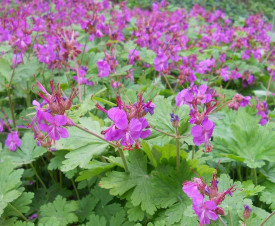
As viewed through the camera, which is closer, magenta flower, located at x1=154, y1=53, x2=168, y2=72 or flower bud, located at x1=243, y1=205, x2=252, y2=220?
flower bud, located at x1=243, y1=205, x2=252, y2=220

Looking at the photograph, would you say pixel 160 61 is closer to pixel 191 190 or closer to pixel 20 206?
pixel 20 206

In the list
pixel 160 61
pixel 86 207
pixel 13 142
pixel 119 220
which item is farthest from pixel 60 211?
pixel 160 61

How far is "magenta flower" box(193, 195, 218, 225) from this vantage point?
4.11 feet

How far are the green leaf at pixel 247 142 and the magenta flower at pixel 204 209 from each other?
90 cm

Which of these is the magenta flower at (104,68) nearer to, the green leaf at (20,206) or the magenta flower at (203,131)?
the green leaf at (20,206)

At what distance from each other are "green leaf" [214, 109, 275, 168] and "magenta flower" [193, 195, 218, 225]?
0.90 meters

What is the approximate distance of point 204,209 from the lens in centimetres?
127

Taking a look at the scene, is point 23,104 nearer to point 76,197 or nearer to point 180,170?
point 76,197

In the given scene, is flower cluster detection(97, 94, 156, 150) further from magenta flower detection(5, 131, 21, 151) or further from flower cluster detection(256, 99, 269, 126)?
flower cluster detection(256, 99, 269, 126)

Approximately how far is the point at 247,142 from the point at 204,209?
3.93 feet

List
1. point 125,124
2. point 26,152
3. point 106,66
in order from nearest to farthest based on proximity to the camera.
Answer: point 125,124
point 26,152
point 106,66

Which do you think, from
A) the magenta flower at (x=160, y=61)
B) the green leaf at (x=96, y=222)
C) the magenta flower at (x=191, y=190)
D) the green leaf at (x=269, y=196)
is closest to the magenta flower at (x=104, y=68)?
the magenta flower at (x=160, y=61)

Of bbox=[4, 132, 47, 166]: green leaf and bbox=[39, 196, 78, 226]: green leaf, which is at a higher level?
bbox=[4, 132, 47, 166]: green leaf

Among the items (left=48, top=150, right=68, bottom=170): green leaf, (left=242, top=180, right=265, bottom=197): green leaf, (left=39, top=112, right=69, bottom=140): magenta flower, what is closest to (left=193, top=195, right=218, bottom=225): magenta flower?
(left=242, top=180, right=265, bottom=197): green leaf
